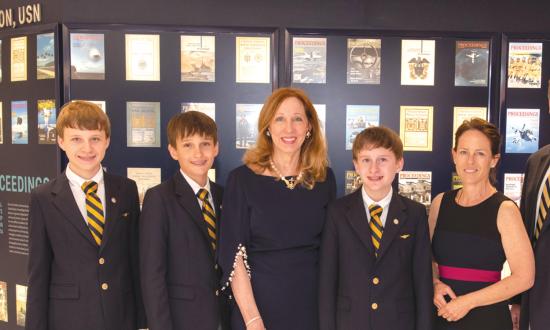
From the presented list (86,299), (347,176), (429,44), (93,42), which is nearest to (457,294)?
(347,176)

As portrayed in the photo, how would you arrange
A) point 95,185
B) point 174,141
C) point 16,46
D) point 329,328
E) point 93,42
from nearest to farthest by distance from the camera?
point 329,328 < point 95,185 < point 174,141 < point 93,42 < point 16,46

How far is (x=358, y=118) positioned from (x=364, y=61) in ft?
1.34

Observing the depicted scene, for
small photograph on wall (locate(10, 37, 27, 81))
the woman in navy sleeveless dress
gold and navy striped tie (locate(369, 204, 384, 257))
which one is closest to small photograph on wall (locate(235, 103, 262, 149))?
gold and navy striped tie (locate(369, 204, 384, 257))

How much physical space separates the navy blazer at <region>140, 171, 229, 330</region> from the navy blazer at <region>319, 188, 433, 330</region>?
55 cm

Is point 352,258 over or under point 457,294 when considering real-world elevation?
over

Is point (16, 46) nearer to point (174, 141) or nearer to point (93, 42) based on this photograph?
point (93, 42)

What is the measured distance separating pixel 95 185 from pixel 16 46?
1933mm

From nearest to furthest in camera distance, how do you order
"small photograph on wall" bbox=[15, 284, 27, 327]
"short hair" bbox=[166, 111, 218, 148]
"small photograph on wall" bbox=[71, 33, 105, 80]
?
1. "short hair" bbox=[166, 111, 218, 148]
2. "small photograph on wall" bbox=[71, 33, 105, 80]
3. "small photograph on wall" bbox=[15, 284, 27, 327]

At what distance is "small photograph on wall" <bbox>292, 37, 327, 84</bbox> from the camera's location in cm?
344

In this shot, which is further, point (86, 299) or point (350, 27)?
point (350, 27)

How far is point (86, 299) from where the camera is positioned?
2.24m

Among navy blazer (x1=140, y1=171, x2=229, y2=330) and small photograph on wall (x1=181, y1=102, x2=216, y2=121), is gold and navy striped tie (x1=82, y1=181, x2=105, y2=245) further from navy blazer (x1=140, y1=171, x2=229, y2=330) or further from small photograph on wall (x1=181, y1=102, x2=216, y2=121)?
small photograph on wall (x1=181, y1=102, x2=216, y2=121)

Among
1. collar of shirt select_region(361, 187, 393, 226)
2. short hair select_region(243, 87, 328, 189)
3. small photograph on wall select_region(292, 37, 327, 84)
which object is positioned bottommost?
collar of shirt select_region(361, 187, 393, 226)

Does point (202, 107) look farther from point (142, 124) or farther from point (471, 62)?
point (471, 62)
